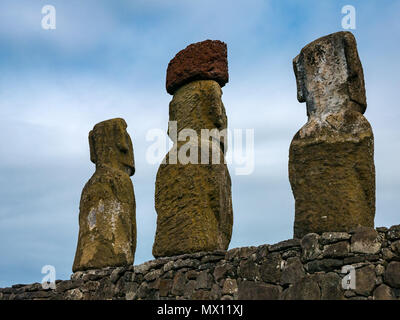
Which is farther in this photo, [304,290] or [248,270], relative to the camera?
[248,270]

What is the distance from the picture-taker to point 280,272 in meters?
7.46

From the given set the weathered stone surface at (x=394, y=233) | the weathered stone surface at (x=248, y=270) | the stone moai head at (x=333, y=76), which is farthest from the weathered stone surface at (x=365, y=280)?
the stone moai head at (x=333, y=76)

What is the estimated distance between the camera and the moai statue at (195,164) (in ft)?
28.9

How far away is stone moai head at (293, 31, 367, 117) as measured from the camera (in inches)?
318

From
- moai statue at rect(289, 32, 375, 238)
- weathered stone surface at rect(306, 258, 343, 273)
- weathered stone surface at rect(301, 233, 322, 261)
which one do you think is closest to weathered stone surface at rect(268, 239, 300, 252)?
weathered stone surface at rect(301, 233, 322, 261)

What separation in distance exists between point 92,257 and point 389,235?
5.35m

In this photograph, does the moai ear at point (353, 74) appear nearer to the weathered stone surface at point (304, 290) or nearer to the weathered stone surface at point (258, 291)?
the weathered stone surface at point (304, 290)

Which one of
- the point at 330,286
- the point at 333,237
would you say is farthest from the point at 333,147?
the point at 330,286

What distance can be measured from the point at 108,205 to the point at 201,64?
2.92 meters

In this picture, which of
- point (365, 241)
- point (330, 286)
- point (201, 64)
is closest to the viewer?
point (365, 241)

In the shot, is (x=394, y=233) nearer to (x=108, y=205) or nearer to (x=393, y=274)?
(x=393, y=274)

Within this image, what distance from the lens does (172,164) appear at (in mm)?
9289
